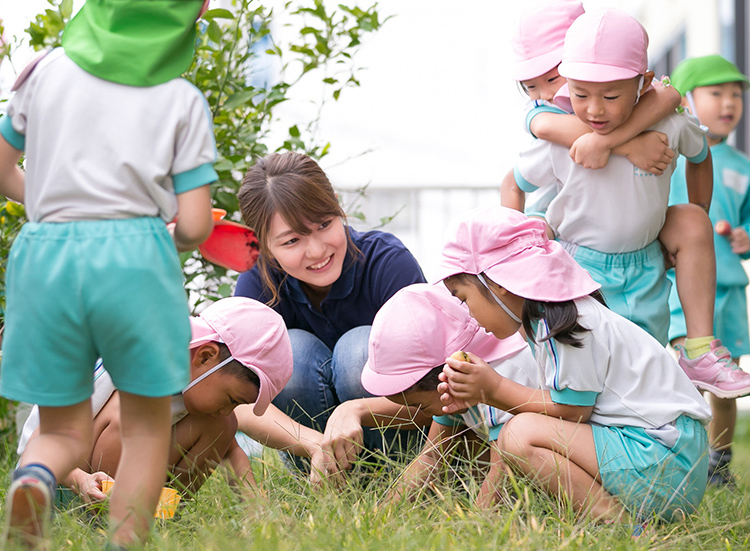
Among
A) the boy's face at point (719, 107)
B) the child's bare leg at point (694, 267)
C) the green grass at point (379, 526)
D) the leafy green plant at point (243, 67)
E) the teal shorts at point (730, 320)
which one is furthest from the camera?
the boy's face at point (719, 107)

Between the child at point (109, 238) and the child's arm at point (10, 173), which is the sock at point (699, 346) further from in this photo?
the child's arm at point (10, 173)

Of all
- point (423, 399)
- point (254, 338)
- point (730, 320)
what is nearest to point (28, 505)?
point (254, 338)

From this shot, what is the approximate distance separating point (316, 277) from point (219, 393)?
0.50 meters

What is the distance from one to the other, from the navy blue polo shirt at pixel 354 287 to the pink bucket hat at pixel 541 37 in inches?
26.2

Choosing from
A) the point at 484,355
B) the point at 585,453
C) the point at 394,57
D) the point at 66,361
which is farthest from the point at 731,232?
the point at 394,57

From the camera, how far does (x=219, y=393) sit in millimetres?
1966

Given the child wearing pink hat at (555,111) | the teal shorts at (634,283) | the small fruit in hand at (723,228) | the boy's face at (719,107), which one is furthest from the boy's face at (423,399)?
the boy's face at (719,107)

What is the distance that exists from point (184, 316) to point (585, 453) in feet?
3.13

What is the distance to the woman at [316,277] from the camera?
226 centimetres

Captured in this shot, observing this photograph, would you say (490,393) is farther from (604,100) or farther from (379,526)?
(604,100)

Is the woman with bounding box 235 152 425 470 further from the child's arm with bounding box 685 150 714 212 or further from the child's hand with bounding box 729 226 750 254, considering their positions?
the child's hand with bounding box 729 226 750 254

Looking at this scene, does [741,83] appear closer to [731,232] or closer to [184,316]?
[731,232]

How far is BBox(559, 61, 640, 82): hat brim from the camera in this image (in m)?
2.07

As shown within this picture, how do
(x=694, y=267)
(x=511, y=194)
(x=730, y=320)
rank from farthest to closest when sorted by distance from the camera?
(x=730, y=320) → (x=511, y=194) → (x=694, y=267)
